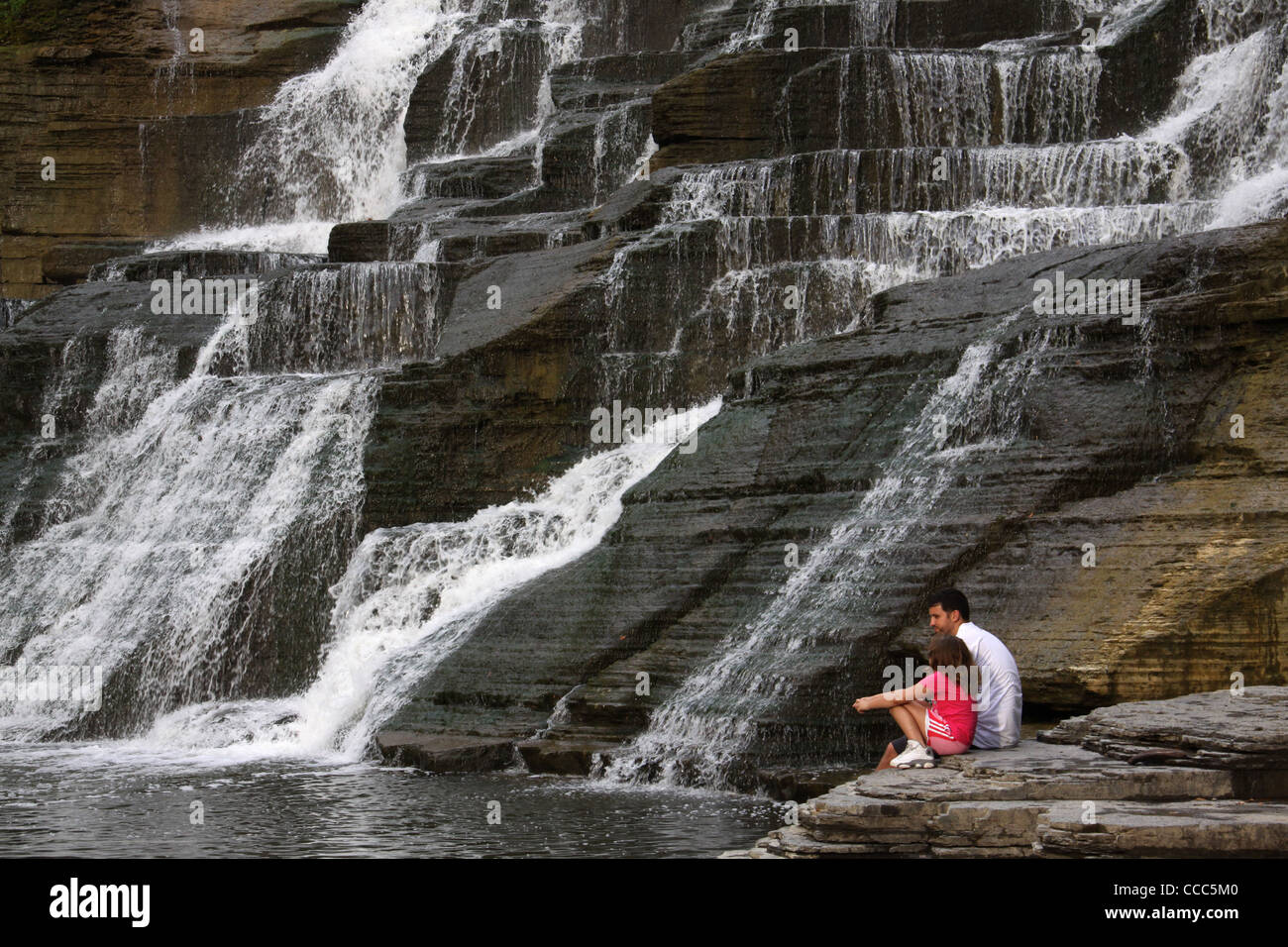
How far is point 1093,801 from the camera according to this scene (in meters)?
9.04

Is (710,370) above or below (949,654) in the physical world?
above

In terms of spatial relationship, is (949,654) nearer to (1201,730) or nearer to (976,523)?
(1201,730)

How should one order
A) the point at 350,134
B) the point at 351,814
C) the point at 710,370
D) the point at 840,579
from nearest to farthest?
the point at 351,814 < the point at 840,579 < the point at 710,370 < the point at 350,134

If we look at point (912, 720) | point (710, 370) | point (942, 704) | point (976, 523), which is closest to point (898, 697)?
point (912, 720)

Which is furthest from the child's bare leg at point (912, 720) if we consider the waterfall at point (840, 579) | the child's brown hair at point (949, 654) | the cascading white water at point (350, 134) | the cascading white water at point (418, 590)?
the cascading white water at point (350, 134)

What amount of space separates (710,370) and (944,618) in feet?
33.5

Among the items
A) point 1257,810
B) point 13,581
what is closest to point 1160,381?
point 1257,810

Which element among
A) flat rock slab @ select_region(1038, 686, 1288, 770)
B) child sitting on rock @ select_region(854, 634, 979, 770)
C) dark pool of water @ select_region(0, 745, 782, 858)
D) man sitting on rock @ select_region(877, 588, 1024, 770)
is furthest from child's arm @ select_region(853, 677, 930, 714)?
dark pool of water @ select_region(0, 745, 782, 858)

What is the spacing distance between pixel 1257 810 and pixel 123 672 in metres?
14.0

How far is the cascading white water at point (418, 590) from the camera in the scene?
1762 cm

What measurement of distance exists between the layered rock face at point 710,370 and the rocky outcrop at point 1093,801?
8.97 ft

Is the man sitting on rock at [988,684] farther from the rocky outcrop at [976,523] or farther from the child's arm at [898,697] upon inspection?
the rocky outcrop at [976,523]

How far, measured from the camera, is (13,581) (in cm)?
2264

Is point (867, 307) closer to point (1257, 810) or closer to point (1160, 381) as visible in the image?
point (1160, 381)
